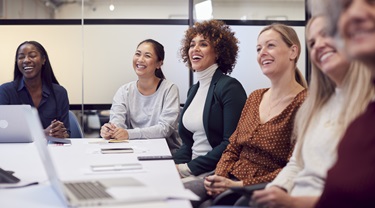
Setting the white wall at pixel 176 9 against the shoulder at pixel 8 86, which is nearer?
the shoulder at pixel 8 86

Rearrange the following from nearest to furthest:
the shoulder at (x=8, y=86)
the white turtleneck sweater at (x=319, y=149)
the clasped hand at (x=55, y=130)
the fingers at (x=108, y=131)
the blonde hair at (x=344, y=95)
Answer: the blonde hair at (x=344, y=95) < the white turtleneck sweater at (x=319, y=149) < the fingers at (x=108, y=131) < the clasped hand at (x=55, y=130) < the shoulder at (x=8, y=86)

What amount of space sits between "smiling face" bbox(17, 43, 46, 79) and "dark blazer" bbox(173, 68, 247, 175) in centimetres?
161

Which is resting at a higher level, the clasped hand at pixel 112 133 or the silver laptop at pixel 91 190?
the silver laptop at pixel 91 190

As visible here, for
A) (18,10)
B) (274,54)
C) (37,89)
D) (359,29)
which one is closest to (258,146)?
(274,54)

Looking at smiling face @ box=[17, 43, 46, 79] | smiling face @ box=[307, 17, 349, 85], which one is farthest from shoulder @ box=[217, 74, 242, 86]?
smiling face @ box=[17, 43, 46, 79]

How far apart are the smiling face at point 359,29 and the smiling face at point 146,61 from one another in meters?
2.75

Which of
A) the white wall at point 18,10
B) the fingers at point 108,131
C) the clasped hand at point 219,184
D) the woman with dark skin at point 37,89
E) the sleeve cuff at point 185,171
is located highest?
the white wall at point 18,10

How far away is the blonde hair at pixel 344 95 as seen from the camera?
158 centimetres

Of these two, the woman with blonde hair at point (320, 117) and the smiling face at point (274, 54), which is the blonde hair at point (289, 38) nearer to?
the smiling face at point (274, 54)

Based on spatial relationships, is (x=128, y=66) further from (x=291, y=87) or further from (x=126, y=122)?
(x=291, y=87)

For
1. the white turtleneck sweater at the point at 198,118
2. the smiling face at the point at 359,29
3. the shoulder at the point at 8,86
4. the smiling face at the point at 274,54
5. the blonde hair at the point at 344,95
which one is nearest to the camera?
the smiling face at the point at 359,29

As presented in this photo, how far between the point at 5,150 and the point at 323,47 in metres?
1.84

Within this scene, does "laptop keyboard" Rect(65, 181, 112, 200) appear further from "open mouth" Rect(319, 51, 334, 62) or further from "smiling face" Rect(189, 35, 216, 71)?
"smiling face" Rect(189, 35, 216, 71)

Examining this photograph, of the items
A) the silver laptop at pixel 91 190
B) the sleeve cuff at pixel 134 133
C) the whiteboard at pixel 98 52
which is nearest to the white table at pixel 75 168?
A: the silver laptop at pixel 91 190
